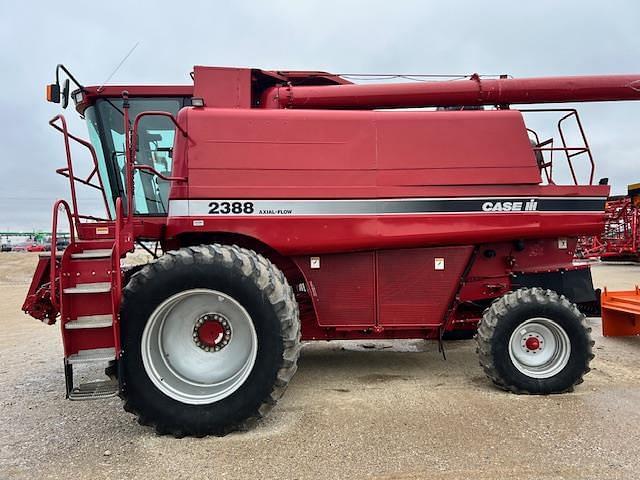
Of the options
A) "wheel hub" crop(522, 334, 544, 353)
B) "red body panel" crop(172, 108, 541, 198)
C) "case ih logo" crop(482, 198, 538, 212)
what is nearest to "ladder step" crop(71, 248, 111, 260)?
"red body panel" crop(172, 108, 541, 198)

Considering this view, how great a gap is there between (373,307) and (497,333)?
1054mm

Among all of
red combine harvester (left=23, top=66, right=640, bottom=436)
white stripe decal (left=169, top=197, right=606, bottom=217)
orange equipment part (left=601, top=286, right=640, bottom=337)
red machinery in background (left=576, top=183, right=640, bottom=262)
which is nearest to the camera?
red combine harvester (left=23, top=66, right=640, bottom=436)

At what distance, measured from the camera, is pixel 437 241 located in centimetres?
410

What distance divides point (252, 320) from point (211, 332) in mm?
413

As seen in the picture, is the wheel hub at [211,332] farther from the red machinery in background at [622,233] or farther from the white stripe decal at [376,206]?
the red machinery in background at [622,233]

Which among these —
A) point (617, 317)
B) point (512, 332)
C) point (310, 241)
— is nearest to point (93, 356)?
point (310, 241)

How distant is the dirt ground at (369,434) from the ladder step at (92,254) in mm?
1234

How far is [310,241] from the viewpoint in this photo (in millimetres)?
3965

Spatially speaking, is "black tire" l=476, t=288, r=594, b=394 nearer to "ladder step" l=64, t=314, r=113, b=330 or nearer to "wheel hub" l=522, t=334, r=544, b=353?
"wheel hub" l=522, t=334, r=544, b=353

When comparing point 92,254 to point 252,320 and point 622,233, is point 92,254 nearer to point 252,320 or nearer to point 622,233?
point 252,320

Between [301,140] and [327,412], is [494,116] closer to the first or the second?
[301,140]

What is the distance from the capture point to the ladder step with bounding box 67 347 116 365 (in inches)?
127

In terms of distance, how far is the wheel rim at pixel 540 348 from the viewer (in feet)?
13.2

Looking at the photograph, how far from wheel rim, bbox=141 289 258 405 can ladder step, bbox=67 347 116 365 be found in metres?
0.27
